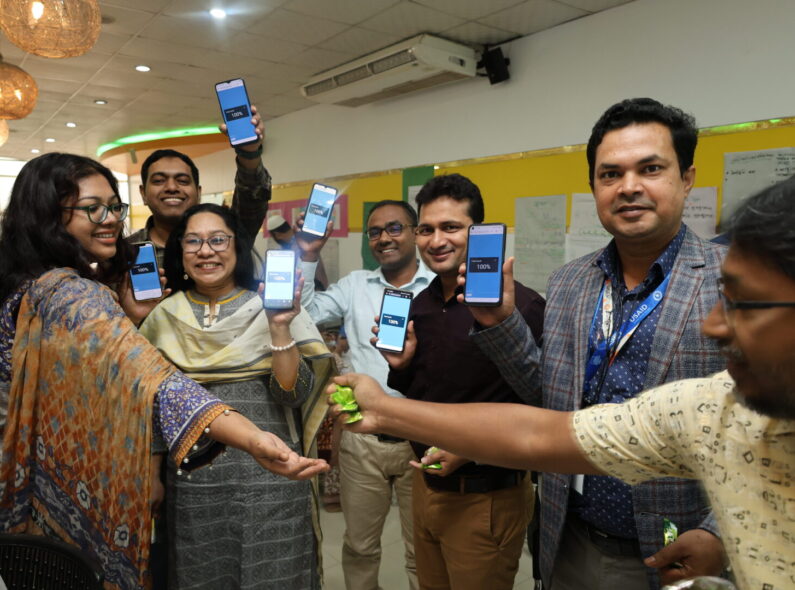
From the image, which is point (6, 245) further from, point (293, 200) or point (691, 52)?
point (293, 200)

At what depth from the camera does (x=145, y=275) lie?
71.0 inches

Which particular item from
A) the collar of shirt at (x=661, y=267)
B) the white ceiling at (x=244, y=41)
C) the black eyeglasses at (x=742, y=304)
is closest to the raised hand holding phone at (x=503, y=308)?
the collar of shirt at (x=661, y=267)

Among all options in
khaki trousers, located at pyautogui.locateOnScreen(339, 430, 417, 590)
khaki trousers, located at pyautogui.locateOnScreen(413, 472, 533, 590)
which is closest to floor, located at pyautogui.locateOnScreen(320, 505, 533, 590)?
khaki trousers, located at pyautogui.locateOnScreen(339, 430, 417, 590)

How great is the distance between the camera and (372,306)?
2445 millimetres

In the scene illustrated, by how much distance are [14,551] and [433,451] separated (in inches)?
40.3

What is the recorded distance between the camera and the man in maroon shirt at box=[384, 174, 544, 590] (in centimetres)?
156

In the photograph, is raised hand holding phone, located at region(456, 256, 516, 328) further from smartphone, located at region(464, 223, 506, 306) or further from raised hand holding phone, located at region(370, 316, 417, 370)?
raised hand holding phone, located at region(370, 316, 417, 370)

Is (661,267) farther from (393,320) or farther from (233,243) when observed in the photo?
(233,243)

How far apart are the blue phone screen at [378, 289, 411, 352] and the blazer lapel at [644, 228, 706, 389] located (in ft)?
2.41

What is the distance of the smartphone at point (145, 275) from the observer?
5.88ft

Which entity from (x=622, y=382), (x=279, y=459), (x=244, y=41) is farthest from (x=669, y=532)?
(x=244, y=41)

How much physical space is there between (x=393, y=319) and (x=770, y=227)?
1147 millimetres

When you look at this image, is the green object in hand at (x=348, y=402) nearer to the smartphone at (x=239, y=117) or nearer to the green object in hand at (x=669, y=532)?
the green object in hand at (x=669, y=532)

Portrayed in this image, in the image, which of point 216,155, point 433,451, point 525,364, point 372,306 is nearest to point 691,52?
point 372,306
